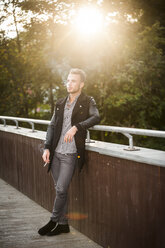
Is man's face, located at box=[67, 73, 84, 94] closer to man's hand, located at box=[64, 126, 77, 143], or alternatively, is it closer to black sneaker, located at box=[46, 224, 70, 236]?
man's hand, located at box=[64, 126, 77, 143]

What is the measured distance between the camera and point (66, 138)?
12.8ft

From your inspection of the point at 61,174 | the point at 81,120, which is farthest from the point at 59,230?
the point at 81,120

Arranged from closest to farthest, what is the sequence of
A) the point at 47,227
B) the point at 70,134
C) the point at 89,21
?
the point at 70,134 < the point at 47,227 < the point at 89,21

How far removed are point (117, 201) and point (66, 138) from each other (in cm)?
86

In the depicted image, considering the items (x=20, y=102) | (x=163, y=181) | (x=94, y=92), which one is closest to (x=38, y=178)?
(x=163, y=181)

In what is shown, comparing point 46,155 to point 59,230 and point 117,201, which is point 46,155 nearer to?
point 59,230

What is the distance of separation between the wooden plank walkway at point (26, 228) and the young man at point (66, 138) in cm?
18

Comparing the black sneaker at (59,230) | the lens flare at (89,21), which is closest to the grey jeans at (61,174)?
the black sneaker at (59,230)

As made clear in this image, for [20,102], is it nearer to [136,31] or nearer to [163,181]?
[136,31]

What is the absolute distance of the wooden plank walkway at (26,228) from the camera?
407 centimetres

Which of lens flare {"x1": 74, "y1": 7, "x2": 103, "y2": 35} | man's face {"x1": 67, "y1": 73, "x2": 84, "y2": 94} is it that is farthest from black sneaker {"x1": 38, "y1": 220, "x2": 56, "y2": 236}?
lens flare {"x1": 74, "y1": 7, "x2": 103, "y2": 35}

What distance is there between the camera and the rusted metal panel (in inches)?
120

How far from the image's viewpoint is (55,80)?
20375 mm

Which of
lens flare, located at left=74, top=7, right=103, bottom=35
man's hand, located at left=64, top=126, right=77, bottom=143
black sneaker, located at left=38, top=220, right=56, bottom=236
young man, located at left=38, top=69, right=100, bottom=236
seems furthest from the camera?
lens flare, located at left=74, top=7, right=103, bottom=35
